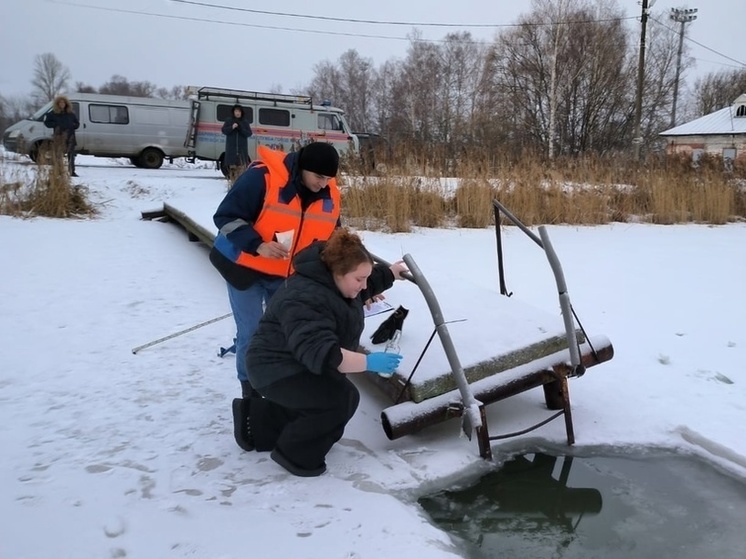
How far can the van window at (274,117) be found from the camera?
18.7 metres

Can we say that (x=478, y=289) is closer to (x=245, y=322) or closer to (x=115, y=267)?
(x=245, y=322)

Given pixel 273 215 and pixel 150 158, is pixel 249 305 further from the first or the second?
pixel 150 158

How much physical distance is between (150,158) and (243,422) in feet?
59.1

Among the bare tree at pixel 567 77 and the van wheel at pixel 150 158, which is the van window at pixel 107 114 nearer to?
the van wheel at pixel 150 158

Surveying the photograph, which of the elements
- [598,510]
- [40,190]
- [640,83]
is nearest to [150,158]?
[40,190]

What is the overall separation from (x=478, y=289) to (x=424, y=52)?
47.8m

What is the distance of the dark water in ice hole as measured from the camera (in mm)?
2400

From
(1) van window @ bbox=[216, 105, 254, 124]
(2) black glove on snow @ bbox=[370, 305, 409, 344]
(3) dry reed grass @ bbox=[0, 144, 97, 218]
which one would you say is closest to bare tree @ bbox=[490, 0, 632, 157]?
(1) van window @ bbox=[216, 105, 254, 124]

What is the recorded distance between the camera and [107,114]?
18266 millimetres

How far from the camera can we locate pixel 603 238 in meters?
9.50

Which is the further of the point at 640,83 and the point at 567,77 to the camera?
the point at 567,77

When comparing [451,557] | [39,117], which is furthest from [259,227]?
[39,117]

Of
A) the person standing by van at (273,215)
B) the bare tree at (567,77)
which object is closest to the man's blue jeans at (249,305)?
the person standing by van at (273,215)

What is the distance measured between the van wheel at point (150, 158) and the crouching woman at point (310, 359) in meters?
17.9
